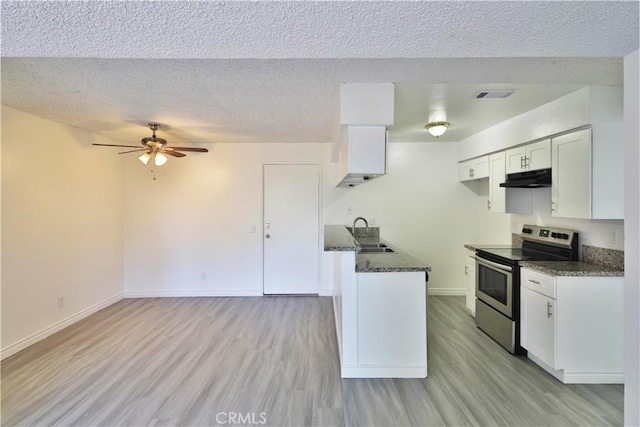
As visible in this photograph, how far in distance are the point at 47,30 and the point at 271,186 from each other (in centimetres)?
333

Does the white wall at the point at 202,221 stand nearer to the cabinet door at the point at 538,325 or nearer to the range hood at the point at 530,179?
the range hood at the point at 530,179

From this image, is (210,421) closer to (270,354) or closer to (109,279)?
(270,354)

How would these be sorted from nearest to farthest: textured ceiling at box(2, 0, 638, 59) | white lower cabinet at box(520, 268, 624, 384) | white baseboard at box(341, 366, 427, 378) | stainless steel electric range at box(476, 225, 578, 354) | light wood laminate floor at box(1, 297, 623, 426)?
textured ceiling at box(2, 0, 638, 59) → light wood laminate floor at box(1, 297, 623, 426) → white lower cabinet at box(520, 268, 624, 384) → white baseboard at box(341, 366, 427, 378) → stainless steel electric range at box(476, 225, 578, 354)

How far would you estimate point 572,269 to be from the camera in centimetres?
233

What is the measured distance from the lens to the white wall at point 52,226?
9.08ft

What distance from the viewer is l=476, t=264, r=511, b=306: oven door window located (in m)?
2.78

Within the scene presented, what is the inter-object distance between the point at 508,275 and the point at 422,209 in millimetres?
1838

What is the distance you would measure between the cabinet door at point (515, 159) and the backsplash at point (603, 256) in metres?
0.96

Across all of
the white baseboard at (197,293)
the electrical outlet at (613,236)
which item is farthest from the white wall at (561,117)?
the white baseboard at (197,293)

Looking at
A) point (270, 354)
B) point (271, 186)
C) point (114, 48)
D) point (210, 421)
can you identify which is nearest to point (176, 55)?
point (114, 48)

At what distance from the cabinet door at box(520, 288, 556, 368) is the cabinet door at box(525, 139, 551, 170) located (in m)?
1.22

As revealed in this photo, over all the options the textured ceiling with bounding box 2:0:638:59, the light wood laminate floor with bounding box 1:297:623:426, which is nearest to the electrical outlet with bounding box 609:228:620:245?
the light wood laminate floor with bounding box 1:297:623:426

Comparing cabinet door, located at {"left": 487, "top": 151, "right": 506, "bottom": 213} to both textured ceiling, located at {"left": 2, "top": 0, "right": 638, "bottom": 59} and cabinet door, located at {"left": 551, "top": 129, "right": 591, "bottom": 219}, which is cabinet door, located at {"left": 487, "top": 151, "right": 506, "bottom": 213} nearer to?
cabinet door, located at {"left": 551, "top": 129, "right": 591, "bottom": 219}

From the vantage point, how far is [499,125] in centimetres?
336
